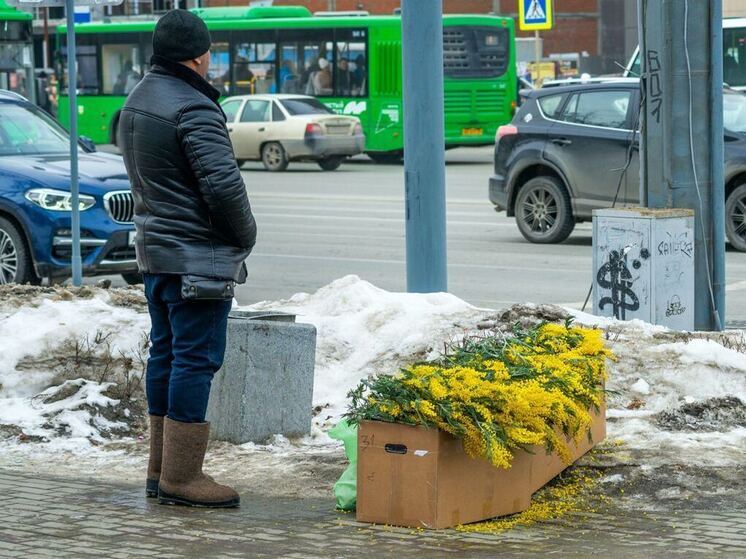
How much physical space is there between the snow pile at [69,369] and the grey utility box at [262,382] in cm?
70

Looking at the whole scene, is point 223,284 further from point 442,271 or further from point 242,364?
point 442,271

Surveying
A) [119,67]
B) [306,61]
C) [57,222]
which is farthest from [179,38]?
[119,67]

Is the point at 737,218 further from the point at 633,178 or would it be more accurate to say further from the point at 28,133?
the point at 28,133

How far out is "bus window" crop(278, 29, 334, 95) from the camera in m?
33.9

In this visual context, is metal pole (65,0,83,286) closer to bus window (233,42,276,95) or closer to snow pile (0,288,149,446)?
snow pile (0,288,149,446)

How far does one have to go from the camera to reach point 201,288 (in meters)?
5.95

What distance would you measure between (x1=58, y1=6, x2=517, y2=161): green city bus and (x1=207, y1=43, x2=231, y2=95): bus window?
22mm

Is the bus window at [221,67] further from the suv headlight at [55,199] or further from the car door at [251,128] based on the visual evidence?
the suv headlight at [55,199]

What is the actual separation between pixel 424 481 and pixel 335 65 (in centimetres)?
2871

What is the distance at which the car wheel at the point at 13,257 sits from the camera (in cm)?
1295

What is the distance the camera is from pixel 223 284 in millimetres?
6004

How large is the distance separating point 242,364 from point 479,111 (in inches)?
1060

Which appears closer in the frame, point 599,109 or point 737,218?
point 737,218

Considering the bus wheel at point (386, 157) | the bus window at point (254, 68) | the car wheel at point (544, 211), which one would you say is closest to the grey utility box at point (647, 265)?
the car wheel at point (544, 211)
